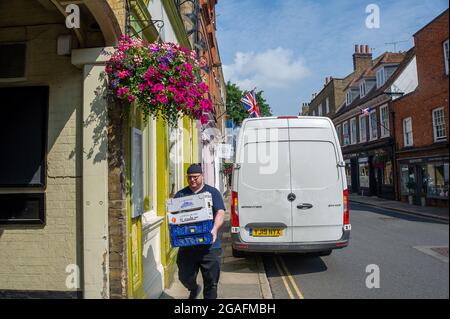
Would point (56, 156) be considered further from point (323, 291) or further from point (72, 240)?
point (323, 291)

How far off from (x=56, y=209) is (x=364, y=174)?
26624mm

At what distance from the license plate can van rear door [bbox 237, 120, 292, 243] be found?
0.02 meters

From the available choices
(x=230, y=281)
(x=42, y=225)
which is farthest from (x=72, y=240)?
(x=230, y=281)

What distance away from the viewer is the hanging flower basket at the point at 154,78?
3.33 meters

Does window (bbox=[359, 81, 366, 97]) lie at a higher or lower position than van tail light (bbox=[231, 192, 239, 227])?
higher

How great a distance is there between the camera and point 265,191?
578 cm

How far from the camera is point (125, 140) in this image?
151 inches

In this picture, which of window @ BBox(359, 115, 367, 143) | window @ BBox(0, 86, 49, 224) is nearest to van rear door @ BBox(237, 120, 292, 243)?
window @ BBox(0, 86, 49, 224)

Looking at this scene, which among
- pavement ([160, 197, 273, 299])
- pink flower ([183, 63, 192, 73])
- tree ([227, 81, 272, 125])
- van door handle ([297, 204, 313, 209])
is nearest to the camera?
pink flower ([183, 63, 192, 73])

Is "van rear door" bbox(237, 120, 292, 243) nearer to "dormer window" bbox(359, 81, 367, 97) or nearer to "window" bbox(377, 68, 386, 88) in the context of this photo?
"window" bbox(377, 68, 386, 88)

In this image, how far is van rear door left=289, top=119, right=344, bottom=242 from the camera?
5684mm

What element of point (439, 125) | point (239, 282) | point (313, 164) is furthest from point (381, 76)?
point (439, 125)

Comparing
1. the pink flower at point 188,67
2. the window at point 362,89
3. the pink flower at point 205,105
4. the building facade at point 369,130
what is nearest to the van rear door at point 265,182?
the pink flower at point 205,105

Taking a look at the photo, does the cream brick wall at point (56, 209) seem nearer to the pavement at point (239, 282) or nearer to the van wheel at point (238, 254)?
the pavement at point (239, 282)
